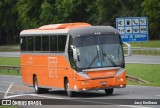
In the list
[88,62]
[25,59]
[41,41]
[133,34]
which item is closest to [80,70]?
[88,62]

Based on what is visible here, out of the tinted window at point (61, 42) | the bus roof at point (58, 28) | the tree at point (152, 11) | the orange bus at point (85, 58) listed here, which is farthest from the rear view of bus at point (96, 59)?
the tree at point (152, 11)

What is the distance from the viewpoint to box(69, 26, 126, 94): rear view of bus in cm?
2334

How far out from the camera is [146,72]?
3900 centimetres

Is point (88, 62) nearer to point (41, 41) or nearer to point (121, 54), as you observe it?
point (121, 54)

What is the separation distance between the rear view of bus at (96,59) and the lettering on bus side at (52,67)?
219cm

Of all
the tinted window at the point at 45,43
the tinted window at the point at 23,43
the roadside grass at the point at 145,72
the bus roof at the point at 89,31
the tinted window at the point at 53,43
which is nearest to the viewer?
the bus roof at the point at 89,31

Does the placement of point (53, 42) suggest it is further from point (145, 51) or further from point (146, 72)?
point (145, 51)

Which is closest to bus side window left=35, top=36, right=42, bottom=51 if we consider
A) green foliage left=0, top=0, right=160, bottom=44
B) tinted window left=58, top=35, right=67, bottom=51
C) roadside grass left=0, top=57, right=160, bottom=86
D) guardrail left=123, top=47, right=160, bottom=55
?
tinted window left=58, top=35, right=67, bottom=51

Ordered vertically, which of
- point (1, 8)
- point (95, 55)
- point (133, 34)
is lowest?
point (1, 8)

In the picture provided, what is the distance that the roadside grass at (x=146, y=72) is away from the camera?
121 ft

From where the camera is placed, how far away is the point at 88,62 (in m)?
23.5

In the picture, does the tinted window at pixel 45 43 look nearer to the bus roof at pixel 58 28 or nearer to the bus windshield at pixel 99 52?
the bus roof at pixel 58 28

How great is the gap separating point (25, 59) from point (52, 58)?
3.92m

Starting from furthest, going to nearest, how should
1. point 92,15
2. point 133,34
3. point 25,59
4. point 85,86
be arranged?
point 92,15
point 133,34
point 25,59
point 85,86
